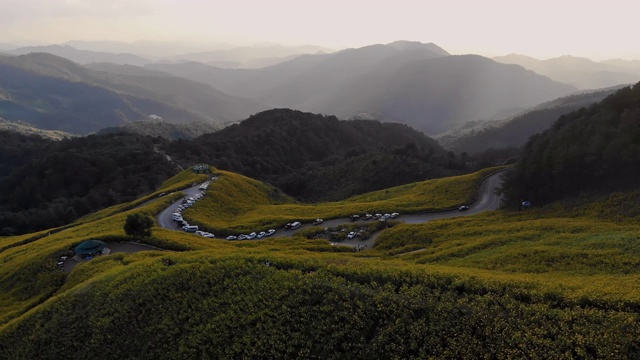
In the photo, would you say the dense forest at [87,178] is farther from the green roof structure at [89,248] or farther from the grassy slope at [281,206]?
the green roof structure at [89,248]

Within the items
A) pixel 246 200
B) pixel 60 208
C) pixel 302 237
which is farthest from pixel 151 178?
pixel 302 237

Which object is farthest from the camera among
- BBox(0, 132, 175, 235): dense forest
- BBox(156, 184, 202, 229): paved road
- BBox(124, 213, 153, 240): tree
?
BBox(0, 132, 175, 235): dense forest

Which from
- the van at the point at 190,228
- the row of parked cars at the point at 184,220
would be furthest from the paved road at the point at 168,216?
the van at the point at 190,228

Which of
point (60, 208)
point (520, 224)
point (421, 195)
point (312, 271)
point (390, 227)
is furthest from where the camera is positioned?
point (60, 208)

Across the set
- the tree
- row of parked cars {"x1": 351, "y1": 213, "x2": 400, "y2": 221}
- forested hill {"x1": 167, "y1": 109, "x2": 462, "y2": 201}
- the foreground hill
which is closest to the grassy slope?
row of parked cars {"x1": 351, "y1": 213, "x2": 400, "y2": 221}

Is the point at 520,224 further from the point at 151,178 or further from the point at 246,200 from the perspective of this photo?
the point at 151,178

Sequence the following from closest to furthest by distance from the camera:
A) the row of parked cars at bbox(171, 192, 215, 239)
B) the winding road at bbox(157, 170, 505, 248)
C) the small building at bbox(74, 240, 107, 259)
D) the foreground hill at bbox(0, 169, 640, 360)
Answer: the foreground hill at bbox(0, 169, 640, 360)
the small building at bbox(74, 240, 107, 259)
the winding road at bbox(157, 170, 505, 248)
the row of parked cars at bbox(171, 192, 215, 239)

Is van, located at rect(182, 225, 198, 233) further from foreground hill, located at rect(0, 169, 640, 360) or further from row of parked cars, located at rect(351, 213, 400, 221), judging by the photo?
row of parked cars, located at rect(351, 213, 400, 221)

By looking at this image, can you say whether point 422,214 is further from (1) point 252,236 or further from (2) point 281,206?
(1) point 252,236
